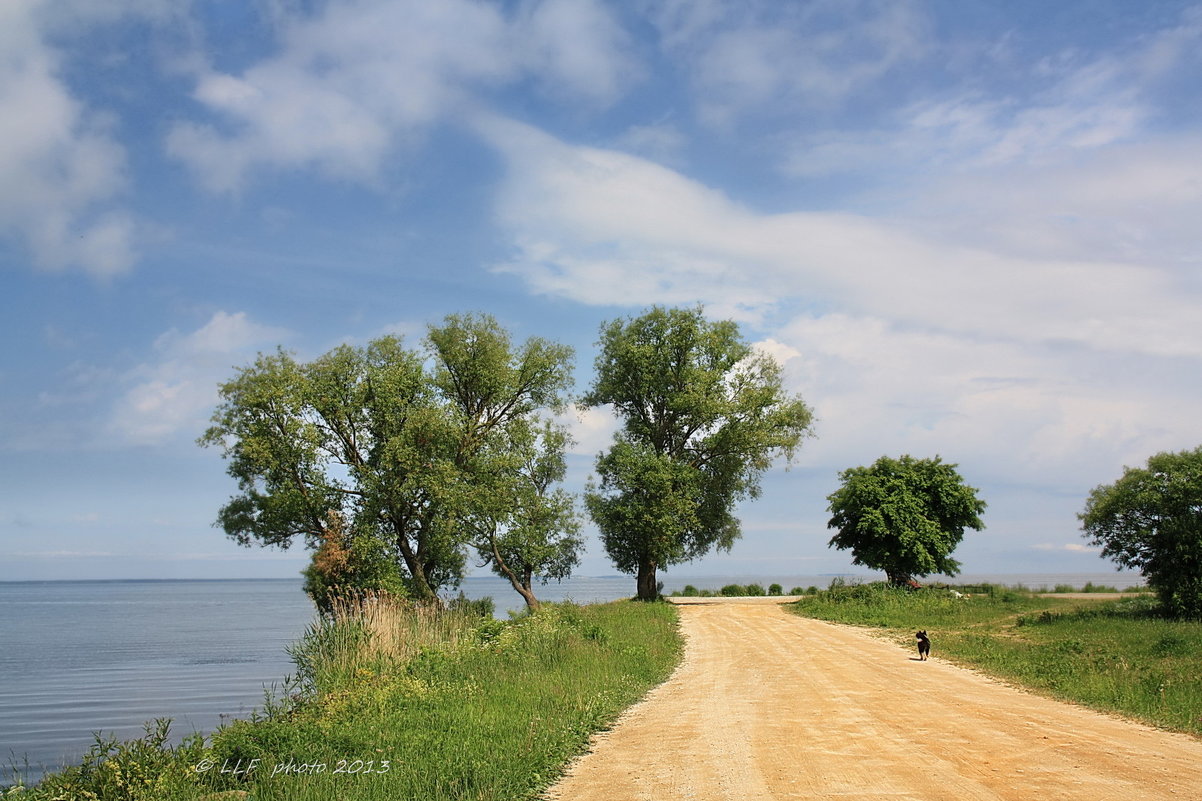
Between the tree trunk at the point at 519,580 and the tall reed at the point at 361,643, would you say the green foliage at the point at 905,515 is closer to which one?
the tree trunk at the point at 519,580

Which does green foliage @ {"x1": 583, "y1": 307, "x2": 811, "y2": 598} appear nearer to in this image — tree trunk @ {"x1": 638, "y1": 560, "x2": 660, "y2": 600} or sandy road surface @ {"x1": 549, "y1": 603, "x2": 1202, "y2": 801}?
tree trunk @ {"x1": 638, "y1": 560, "x2": 660, "y2": 600}

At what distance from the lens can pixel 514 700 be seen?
40.1 ft

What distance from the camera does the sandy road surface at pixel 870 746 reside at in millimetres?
8312

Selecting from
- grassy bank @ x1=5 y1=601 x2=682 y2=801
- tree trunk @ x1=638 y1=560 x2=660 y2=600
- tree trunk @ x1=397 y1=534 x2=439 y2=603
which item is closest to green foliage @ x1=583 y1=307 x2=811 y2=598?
tree trunk @ x1=638 y1=560 x2=660 y2=600

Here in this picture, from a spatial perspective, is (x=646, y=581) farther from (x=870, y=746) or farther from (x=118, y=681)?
(x=870, y=746)

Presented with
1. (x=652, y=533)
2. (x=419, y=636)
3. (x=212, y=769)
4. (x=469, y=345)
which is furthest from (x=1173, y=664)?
(x=469, y=345)

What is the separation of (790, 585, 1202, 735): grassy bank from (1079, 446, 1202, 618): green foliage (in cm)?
117

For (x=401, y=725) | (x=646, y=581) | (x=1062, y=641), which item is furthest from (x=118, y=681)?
(x=1062, y=641)

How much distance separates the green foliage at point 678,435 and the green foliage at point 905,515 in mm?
4155

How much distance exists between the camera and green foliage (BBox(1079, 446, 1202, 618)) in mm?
24359

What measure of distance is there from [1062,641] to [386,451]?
22593 mm

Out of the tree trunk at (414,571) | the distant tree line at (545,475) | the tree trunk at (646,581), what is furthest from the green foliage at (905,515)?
the tree trunk at (414,571)

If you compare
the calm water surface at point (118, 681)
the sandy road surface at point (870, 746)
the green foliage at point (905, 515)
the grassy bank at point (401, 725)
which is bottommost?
the calm water surface at point (118, 681)

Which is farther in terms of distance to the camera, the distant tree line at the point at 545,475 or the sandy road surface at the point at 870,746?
the distant tree line at the point at 545,475
